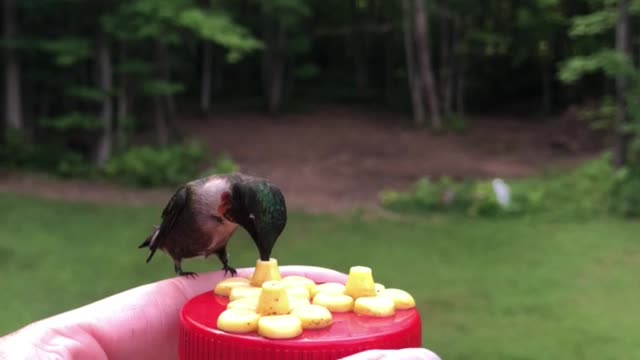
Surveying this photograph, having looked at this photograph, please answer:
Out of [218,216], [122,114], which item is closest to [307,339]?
[218,216]

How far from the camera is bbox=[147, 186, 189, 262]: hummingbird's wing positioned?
6.46 feet

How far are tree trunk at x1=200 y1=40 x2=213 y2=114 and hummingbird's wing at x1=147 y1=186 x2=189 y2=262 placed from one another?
14807 millimetres

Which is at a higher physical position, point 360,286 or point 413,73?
point 413,73

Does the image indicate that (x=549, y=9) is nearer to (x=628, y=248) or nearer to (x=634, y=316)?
(x=628, y=248)

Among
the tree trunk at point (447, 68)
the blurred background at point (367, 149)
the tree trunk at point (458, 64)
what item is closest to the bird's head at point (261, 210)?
the blurred background at point (367, 149)

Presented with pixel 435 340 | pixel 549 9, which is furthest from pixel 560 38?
pixel 435 340

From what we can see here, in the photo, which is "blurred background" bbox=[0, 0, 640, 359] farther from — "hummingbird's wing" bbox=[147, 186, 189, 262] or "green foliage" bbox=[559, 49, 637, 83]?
"hummingbird's wing" bbox=[147, 186, 189, 262]

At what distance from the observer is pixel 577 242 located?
7258 millimetres

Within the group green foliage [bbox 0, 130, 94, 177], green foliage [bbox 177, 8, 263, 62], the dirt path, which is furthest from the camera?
green foliage [bbox 0, 130, 94, 177]

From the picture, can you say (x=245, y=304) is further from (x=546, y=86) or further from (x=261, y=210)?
(x=546, y=86)

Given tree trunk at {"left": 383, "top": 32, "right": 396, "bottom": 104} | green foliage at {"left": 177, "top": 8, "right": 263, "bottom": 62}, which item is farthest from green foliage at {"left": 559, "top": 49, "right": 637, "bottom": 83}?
tree trunk at {"left": 383, "top": 32, "right": 396, "bottom": 104}

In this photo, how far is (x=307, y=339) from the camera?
155 cm

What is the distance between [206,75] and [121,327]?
15.9 meters

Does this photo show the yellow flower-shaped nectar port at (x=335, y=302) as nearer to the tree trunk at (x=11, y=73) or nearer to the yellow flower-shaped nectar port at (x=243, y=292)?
the yellow flower-shaped nectar port at (x=243, y=292)
